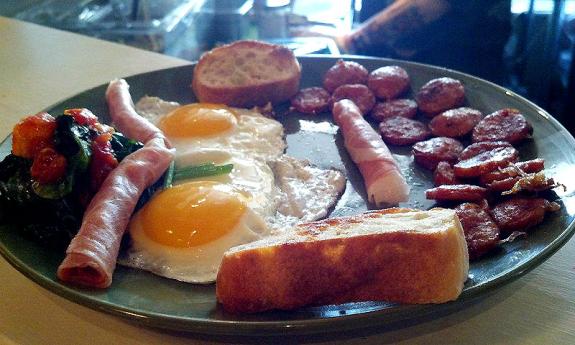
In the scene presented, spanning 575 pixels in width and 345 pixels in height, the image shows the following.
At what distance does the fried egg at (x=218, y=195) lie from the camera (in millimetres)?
1818

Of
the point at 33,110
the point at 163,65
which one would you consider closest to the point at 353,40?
the point at 163,65

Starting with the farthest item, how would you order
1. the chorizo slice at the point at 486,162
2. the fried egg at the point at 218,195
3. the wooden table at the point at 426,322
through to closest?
the chorizo slice at the point at 486,162
the fried egg at the point at 218,195
the wooden table at the point at 426,322

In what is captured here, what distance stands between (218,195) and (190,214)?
0.13m

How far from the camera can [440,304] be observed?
4.56 ft

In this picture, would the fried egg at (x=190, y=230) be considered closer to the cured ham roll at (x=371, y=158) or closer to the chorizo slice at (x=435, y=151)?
the cured ham roll at (x=371, y=158)

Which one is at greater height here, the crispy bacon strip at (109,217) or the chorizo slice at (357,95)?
the crispy bacon strip at (109,217)

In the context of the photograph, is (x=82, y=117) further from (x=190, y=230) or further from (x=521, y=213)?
(x=521, y=213)

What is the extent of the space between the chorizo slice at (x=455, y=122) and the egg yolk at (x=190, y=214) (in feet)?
3.40

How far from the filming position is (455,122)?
2.55 meters

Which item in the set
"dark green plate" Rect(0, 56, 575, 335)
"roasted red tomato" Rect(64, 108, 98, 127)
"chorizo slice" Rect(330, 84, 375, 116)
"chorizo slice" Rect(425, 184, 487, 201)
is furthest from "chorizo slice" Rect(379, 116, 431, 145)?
"roasted red tomato" Rect(64, 108, 98, 127)

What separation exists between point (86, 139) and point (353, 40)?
8.80 ft

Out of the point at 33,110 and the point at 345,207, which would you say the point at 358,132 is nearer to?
the point at 345,207

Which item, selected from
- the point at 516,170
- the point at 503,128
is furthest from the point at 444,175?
the point at 503,128

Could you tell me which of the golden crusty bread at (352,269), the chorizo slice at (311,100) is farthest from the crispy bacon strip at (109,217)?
the chorizo slice at (311,100)
